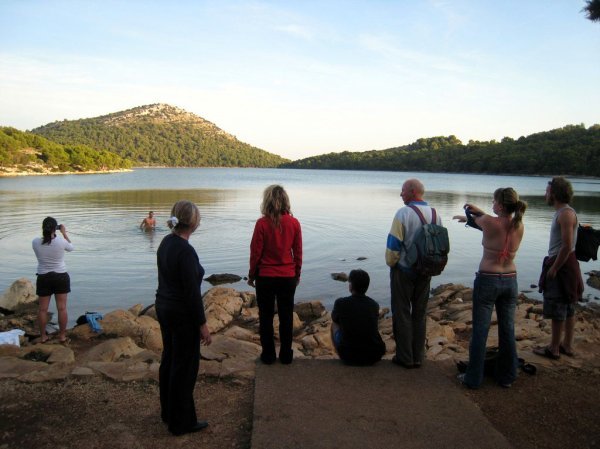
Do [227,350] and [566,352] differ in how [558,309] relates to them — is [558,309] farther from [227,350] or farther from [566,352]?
[227,350]

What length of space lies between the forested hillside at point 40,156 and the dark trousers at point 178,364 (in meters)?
100

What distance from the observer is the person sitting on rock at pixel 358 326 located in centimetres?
553

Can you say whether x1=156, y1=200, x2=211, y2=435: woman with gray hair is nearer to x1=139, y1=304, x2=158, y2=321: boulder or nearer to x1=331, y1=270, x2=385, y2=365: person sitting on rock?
x1=331, y1=270, x2=385, y2=365: person sitting on rock

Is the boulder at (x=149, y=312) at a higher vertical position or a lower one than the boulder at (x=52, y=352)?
lower

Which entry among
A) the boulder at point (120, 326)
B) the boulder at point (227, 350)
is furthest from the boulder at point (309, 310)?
the boulder at point (227, 350)

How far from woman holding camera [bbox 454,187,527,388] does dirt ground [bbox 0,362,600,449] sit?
0.42m

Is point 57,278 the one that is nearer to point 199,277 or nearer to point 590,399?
point 199,277

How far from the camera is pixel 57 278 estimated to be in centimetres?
774

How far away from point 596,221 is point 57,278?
31228mm

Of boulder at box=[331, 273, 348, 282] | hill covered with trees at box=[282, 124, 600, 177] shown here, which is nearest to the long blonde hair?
boulder at box=[331, 273, 348, 282]

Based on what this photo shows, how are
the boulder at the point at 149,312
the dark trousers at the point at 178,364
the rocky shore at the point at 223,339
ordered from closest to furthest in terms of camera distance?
1. the dark trousers at the point at 178,364
2. the rocky shore at the point at 223,339
3. the boulder at the point at 149,312

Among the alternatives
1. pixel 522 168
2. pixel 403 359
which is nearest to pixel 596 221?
pixel 403 359

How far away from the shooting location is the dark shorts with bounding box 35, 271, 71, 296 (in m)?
7.67

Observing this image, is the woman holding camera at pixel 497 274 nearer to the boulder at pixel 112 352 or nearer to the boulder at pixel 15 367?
the boulder at pixel 112 352
